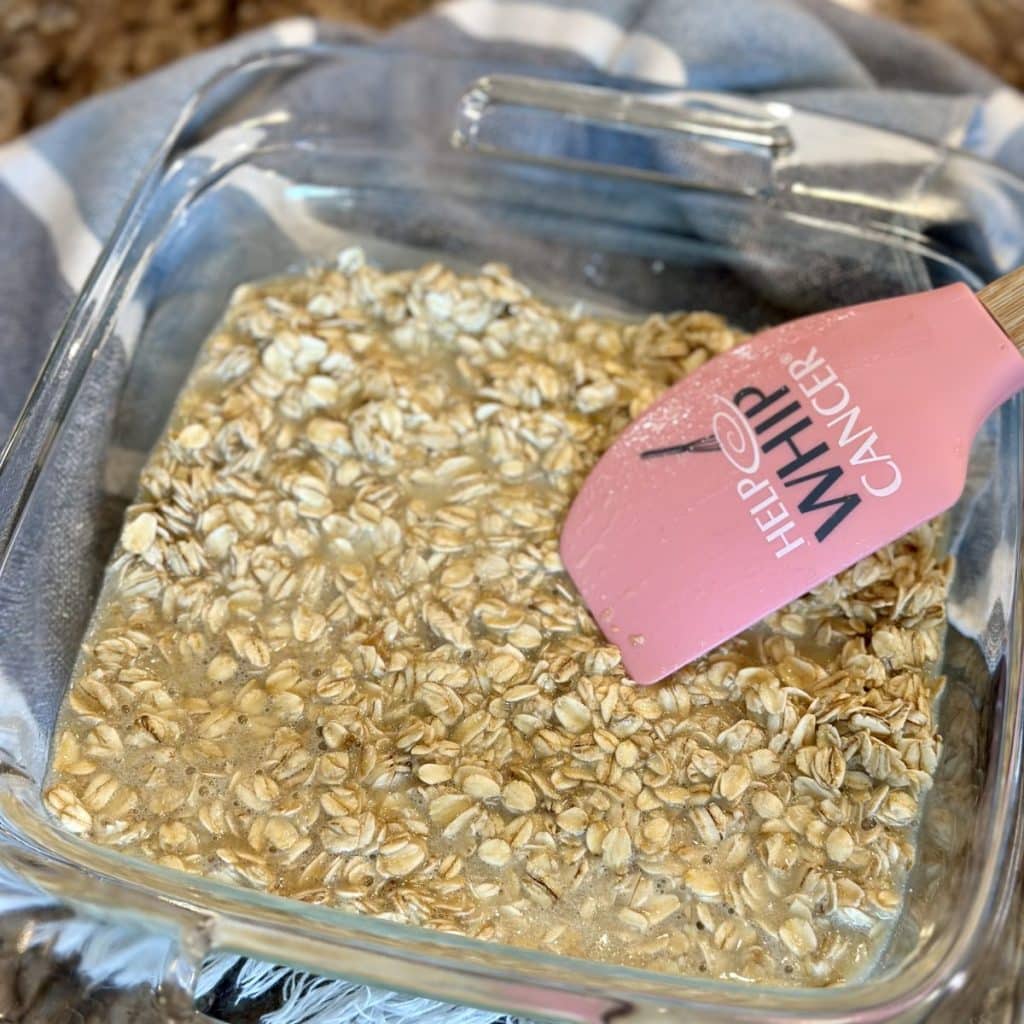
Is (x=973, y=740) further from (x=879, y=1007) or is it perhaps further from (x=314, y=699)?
(x=314, y=699)

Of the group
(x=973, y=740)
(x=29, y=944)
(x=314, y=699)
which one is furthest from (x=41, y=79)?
(x=973, y=740)

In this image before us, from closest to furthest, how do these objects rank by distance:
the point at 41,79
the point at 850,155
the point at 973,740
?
the point at 973,740 < the point at 850,155 < the point at 41,79

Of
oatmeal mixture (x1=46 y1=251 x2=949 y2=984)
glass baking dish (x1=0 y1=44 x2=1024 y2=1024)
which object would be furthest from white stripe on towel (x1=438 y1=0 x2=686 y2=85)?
oatmeal mixture (x1=46 y1=251 x2=949 y2=984)

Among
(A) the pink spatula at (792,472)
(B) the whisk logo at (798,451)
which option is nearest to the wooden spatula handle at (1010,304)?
(A) the pink spatula at (792,472)

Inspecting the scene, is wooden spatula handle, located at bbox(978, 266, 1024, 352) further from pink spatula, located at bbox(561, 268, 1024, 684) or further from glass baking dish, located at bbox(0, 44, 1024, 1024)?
glass baking dish, located at bbox(0, 44, 1024, 1024)

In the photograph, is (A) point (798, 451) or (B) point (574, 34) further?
(B) point (574, 34)

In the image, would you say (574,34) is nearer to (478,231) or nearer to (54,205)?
(478,231)

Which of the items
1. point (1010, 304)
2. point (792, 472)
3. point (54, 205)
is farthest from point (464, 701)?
point (54, 205)
